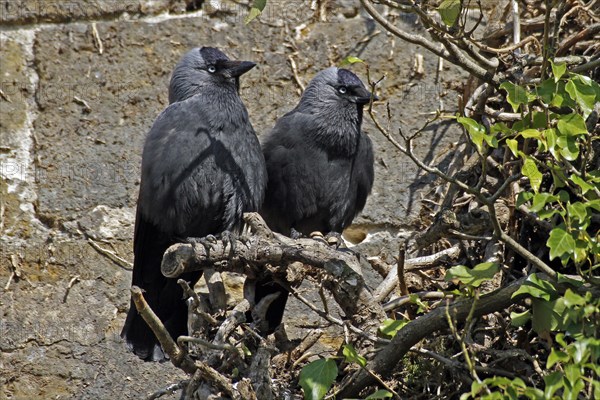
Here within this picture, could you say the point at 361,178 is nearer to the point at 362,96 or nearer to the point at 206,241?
the point at 362,96

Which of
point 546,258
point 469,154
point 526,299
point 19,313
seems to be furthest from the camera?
point 469,154

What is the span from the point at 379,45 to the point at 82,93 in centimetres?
142

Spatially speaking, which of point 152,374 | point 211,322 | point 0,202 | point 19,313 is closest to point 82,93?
point 0,202

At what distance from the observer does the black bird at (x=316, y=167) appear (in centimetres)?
491

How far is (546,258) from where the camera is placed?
4.33m

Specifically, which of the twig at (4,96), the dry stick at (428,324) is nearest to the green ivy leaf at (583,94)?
the dry stick at (428,324)

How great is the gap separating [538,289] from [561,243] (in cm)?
28

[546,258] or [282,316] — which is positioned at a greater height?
[546,258]

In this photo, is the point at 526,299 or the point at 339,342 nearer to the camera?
the point at 526,299

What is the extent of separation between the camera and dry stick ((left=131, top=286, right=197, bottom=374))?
3.46 metres

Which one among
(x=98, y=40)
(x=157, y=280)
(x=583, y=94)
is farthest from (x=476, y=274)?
(x=98, y=40)

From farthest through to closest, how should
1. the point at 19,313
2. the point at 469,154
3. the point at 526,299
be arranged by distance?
the point at 469,154
the point at 19,313
the point at 526,299

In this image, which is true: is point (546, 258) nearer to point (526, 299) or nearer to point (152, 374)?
point (526, 299)

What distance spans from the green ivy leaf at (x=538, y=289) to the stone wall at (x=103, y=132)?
5.10 feet
